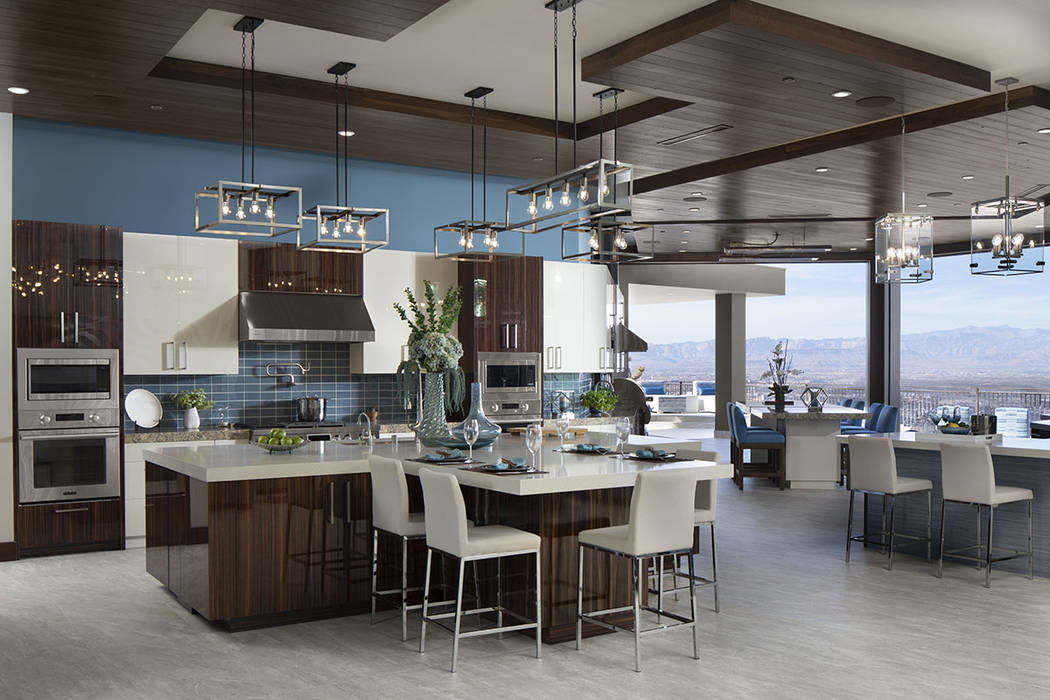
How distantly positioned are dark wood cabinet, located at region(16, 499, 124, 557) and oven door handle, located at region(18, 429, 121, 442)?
1.52 ft

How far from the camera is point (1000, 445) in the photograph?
6305 mm

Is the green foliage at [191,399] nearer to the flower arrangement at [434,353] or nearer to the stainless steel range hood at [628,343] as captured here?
the flower arrangement at [434,353]

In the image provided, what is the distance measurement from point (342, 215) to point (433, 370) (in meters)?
1.06

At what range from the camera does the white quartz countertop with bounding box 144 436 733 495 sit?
4.34 metres

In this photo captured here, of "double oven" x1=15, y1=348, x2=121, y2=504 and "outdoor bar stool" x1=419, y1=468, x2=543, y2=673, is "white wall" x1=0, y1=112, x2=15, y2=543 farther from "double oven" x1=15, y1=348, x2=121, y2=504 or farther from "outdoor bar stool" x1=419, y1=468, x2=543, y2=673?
"outdoor bar stool" x1=419, y1=468, x2=543, y2=673

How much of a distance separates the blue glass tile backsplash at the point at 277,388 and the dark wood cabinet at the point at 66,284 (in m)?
0.66

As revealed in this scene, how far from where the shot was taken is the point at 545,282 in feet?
29.4

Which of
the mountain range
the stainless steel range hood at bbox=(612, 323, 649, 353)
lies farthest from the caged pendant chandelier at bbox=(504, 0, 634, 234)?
the mountain range

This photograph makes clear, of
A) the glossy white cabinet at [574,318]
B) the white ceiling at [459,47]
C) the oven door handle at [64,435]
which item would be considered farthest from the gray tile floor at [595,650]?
the glossy white cabinet at [574,318]

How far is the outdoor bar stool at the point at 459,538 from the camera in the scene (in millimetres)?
4207

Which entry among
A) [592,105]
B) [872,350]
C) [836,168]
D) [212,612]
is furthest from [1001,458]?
[872,350]

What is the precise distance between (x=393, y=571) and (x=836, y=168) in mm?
5329

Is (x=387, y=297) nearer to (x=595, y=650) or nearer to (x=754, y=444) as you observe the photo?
(x=595, y=650)

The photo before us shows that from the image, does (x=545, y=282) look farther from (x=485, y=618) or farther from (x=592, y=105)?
(x=485, y=618)
